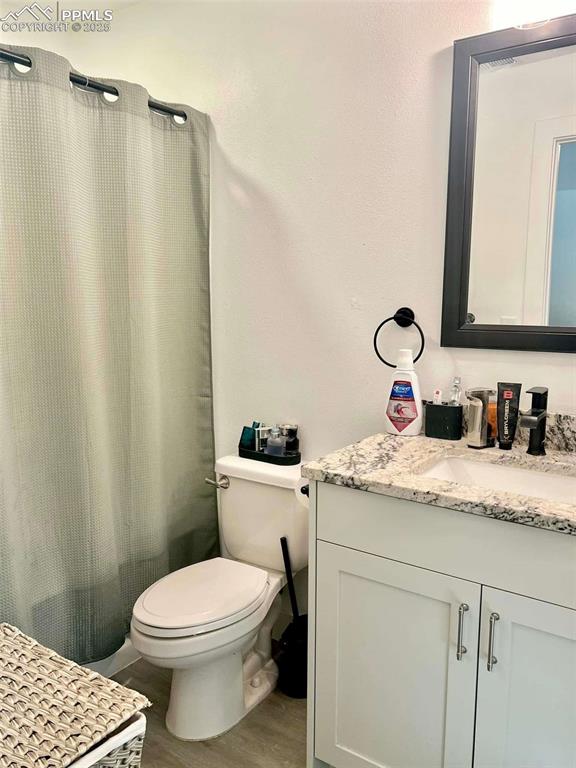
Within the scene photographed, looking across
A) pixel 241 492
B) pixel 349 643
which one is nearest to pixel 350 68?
pixel 241 492

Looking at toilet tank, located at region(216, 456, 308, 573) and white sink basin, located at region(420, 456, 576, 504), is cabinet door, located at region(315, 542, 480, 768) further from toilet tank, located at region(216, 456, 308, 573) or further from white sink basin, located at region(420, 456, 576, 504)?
toilet tank, located at region(216, 456, 308, 573)

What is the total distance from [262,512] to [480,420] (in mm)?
784

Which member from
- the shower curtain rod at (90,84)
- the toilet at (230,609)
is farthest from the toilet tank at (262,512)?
the shower curtain rod at (90,84)

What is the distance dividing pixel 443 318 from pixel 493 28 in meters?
0.77

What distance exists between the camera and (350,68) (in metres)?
1.82

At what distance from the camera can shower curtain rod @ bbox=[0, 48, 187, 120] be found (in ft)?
5.07

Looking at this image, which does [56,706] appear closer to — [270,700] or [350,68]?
[270,700]

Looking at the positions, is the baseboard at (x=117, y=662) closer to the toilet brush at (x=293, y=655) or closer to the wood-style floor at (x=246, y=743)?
the wood-style floor at (x=246, y=743)

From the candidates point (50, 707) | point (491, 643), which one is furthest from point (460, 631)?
point (50, 707)

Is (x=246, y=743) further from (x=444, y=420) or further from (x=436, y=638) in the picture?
(x=444, y=420)

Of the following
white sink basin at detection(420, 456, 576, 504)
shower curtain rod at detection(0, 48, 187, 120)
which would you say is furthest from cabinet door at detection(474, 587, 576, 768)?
shower curtain rod at detection(0, 48, 187, 120)

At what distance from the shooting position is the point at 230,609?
167 centimetres

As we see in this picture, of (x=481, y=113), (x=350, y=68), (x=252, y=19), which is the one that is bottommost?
(x=481, y=113)

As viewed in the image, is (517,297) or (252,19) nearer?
(517,297)
